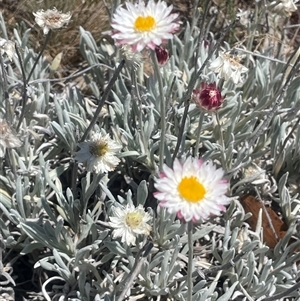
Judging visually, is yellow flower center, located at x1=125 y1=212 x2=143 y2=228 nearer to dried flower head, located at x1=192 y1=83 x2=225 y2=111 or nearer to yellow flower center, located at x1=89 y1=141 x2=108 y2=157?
yellow flower center, located at x1=89 y1=141 x2=108 y2=157

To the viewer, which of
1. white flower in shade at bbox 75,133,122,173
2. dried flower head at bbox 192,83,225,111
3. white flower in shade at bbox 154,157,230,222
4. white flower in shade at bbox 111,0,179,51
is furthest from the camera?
white flower in shade at bbox 75,133,122,173

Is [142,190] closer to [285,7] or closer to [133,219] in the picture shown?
[133,219]

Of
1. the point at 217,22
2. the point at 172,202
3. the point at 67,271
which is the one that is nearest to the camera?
the point at 172,202

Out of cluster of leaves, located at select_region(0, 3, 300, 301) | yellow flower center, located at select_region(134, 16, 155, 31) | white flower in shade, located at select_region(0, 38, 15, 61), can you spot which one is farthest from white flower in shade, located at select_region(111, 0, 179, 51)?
white flower in shade, located at select_region(0, 38, 15, 61)

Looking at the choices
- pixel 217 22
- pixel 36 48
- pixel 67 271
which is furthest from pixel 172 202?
pixel 217 22

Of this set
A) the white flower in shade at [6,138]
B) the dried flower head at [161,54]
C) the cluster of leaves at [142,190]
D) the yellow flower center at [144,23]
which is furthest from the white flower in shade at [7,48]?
the yellow flower center at [144,23]

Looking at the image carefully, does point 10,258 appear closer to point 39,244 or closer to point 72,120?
point 39,244
